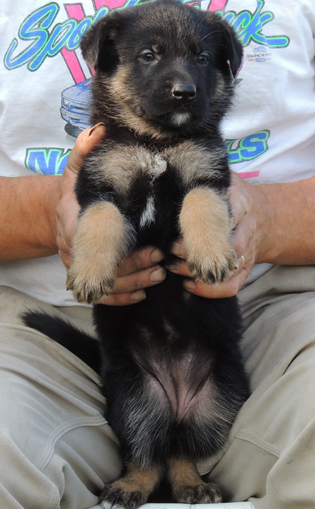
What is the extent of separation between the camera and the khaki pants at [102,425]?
166 cm

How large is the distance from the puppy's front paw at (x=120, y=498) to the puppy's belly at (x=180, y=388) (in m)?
0.37

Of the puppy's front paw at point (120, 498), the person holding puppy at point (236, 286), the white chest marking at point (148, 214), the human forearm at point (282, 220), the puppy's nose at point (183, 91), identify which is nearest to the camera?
the person holding puppy at point (236, 286)

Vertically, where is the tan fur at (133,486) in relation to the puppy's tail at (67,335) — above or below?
below

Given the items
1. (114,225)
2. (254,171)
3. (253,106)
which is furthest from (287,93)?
(114,225)

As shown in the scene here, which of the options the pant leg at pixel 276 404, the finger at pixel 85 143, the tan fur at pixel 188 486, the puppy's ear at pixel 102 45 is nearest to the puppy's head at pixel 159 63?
the puppy's ear at pixel 102 45

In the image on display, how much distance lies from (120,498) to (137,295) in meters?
0.81

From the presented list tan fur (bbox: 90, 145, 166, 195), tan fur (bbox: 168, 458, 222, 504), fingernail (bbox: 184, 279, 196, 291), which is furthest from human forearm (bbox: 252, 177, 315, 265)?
tan fur (bbox: 168, 458, 222, 504)

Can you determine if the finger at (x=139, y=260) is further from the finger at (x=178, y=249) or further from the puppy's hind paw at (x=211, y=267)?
the puppy's hind paw at (x=211, y=267)

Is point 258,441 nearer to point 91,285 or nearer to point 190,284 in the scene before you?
point 190,284

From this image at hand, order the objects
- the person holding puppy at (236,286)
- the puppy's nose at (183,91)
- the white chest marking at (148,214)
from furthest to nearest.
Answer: the white chest marking at (148,214)
the puppy's nose at (183,91)
the person holding puppy at (236,286)

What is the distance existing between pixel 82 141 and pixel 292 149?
3.91 ft

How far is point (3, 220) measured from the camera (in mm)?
2770

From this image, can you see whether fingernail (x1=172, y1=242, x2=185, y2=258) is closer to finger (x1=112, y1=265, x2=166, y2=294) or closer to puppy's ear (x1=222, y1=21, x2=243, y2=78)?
finger (x1=112, y1=265, x2=166, y2=294)

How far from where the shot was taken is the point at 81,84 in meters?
2.75
